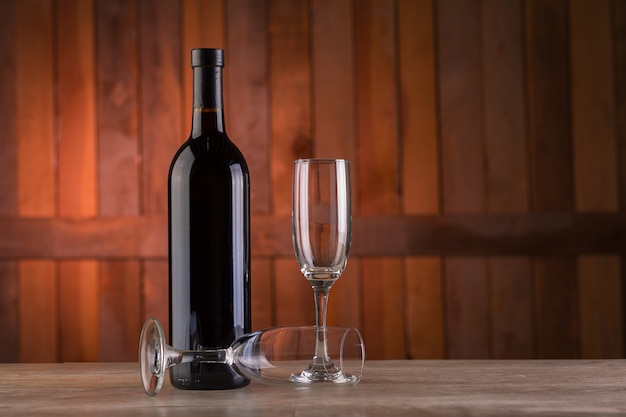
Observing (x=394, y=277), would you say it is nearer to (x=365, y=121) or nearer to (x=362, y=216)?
(x=362, y=216)

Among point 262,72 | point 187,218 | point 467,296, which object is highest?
point 262,72

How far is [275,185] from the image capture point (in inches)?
92.2

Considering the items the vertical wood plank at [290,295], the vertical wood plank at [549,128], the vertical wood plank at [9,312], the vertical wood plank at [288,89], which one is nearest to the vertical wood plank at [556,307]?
the vertical wood plank at [549,128]

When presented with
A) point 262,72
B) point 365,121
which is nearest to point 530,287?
point 365,121

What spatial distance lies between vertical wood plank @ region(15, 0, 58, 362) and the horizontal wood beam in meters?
0.22

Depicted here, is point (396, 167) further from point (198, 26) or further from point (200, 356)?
point (200, 356)

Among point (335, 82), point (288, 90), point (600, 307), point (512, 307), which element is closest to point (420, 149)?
point (335, 82)

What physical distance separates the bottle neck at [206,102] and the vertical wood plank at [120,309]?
1607mm

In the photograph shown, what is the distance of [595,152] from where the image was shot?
7.66ft

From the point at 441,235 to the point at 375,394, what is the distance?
161cm

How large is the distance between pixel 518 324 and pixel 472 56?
0.77 m

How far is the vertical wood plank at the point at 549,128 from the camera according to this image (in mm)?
2324

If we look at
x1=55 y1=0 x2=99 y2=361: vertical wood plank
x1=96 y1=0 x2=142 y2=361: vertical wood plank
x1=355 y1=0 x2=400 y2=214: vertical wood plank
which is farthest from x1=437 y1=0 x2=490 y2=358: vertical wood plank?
x1=55 y1=0 x2=99 y2=361: vertical wood plank

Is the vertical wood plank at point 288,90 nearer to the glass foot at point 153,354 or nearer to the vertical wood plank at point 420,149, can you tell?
the vertical wood plank at point 420,149
